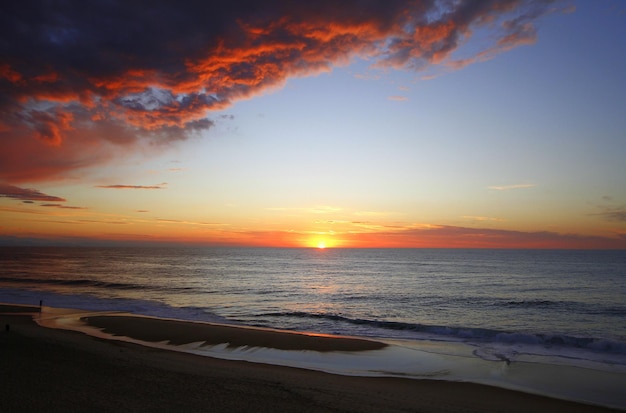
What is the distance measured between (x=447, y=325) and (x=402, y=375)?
13.6 metres

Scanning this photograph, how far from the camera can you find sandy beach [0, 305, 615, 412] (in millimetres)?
10656

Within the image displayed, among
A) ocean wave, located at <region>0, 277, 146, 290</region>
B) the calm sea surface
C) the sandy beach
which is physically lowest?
the calm sea surface

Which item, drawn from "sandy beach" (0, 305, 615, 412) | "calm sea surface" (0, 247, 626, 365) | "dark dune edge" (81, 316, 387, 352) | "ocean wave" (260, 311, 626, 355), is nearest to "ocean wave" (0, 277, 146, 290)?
"calm sea surface" (0, 247, 626, 365)

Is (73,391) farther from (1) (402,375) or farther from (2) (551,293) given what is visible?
(2) (551,293)

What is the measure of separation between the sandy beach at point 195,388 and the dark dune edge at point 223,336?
3.72 m

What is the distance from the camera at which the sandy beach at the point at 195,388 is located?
35.0 feet

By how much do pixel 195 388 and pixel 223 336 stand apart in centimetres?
1010

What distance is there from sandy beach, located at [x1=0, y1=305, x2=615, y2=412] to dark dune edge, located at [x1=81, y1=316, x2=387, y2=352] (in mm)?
3721

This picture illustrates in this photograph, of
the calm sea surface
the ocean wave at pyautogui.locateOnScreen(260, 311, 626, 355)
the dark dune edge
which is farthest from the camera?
the calm sea surface

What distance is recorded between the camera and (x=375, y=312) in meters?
33.4

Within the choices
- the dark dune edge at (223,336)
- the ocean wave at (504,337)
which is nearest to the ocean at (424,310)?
the ocean wave at (504,337)

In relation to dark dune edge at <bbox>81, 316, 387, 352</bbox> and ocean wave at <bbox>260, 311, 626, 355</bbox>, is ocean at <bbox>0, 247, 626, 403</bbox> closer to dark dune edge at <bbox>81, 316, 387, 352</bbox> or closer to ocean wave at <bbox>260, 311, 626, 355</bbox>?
ocean wave at <bbox>260, 311, 626, 355</bbox>

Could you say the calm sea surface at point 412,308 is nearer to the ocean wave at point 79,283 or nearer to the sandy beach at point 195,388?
the ocean wave at point 79,283

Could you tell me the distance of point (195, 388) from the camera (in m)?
12.0
